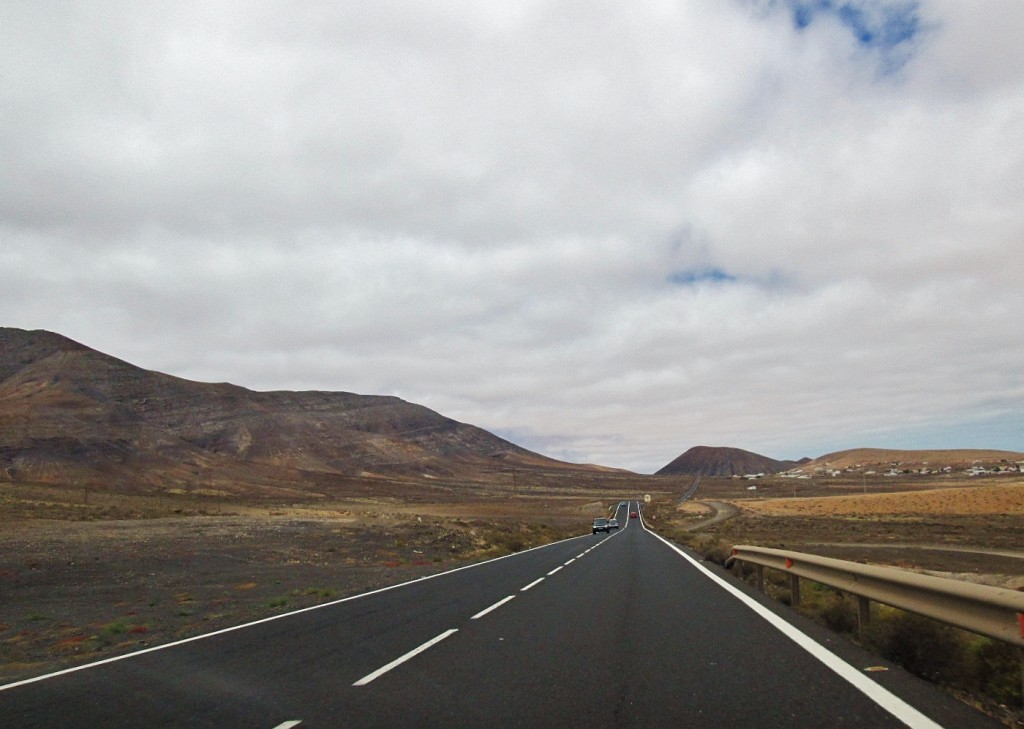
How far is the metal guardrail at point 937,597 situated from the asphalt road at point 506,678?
0.65 meters

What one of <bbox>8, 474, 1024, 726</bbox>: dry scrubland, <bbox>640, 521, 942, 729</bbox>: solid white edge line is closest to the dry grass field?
<bbox>8, 474, 1024, 726</bbox>: dry scrubland

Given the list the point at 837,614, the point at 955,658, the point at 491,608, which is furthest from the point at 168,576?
the point at 955,658

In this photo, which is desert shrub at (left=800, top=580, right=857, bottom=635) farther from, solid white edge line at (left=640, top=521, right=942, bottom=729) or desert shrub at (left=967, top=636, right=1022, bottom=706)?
desert shrub at (left=967, top=636, right=1022, bottom=706)

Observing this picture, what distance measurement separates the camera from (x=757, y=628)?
959cm

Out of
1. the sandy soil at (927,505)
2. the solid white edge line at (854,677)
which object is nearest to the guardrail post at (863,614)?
the solid white edge line at (854,677)

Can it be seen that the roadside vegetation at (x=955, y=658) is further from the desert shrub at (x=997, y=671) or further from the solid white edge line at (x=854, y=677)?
the solid white edge line at (x=854, y=677)

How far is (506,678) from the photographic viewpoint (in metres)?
7.09

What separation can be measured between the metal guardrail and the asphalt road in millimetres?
649

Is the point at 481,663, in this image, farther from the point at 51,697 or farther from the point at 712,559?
the point at 712,559

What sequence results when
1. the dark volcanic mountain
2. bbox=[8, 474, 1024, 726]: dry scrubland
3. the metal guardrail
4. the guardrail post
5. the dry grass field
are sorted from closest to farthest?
1. the metal guardrail
2. the guardrail post
3. bbox=[8, 474, 1024, 726]: dry scrubland
4. the dry grass field
5. the dark volcanic mountain

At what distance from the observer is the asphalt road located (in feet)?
18.6

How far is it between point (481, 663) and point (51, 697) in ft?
14.0

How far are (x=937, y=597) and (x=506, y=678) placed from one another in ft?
13.5

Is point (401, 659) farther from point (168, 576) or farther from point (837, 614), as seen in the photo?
point (168, 576)
